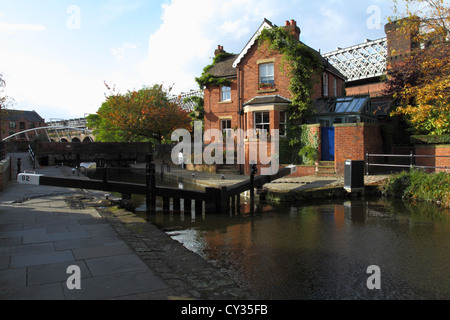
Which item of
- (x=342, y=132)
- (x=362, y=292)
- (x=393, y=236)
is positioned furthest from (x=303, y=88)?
(x=362, y=292)

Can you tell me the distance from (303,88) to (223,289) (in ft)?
59.5

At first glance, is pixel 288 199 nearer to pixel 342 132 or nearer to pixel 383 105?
pixel 342 132

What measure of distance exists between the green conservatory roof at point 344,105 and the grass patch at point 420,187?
7.72m

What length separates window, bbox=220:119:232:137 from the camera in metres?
24.9

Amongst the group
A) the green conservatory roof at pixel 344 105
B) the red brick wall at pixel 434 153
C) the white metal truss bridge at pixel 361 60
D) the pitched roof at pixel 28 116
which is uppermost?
the white metal truss bridge at pixel 361 60

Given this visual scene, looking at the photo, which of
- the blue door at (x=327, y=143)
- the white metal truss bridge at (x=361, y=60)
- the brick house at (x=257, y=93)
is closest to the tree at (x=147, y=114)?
the brick house at (x=257, y=93)

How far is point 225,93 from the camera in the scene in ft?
83.2

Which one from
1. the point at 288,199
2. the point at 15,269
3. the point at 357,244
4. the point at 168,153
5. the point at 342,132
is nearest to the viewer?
the point at 15,269

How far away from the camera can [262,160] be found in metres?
20.4

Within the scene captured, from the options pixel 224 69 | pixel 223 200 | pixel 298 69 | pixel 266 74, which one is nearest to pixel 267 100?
pixel 266 74

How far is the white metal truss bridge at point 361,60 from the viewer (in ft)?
194

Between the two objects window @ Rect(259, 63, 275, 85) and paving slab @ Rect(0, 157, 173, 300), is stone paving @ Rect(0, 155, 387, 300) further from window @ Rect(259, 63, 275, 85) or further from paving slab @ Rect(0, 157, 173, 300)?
window @ Rect(259, 63, 275, 85)

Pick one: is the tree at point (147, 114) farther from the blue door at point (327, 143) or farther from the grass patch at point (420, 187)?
the grass patch at point (420, 187)

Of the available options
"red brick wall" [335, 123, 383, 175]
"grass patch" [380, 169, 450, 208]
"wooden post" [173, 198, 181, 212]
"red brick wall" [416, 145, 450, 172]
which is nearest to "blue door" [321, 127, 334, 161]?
"red brick wall" [335, 123, 383, 175]
